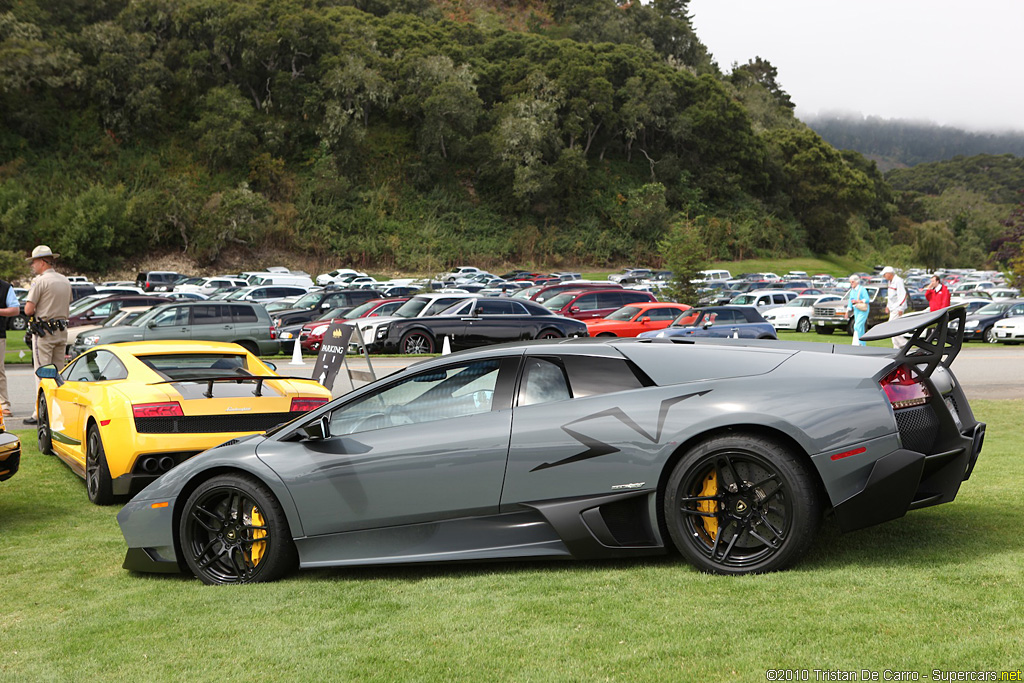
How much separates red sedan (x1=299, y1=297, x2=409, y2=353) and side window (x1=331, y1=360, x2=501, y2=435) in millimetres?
18880

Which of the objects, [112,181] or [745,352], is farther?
[112,181]

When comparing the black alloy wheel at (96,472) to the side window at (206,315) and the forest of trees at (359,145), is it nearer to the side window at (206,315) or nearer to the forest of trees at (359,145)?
the side window at (206,315)

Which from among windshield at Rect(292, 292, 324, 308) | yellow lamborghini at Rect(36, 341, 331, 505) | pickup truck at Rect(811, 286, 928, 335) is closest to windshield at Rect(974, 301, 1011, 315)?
pickup truck at Rect(811, 286, 928, 335)

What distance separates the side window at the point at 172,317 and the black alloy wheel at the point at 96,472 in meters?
14.0

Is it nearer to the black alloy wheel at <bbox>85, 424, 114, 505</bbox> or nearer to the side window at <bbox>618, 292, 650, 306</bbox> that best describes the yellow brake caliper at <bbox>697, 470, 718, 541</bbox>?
the black alloy wheel at <bbox>85, 424, 114, 505</bbox>

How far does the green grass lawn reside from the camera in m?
3.57

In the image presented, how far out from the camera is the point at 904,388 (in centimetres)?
484

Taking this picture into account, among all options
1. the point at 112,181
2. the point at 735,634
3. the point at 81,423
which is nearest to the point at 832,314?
the point at 81,423

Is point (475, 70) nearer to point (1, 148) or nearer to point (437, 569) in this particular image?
point (1, 148)

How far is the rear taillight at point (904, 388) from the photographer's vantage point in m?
4.77

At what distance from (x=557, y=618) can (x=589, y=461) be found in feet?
3.27

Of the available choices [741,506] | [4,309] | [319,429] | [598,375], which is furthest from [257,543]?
[4,309]

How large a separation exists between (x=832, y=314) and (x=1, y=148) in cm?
6291

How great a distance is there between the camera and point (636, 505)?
16.0 feet
